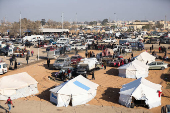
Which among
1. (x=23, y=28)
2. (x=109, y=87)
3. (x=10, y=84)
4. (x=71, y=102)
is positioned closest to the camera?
(x=71, y=102)

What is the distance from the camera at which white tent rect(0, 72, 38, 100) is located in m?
18.2

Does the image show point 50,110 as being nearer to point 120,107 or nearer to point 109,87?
point 120,107

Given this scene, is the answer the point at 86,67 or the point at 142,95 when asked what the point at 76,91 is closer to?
the point at 142,95

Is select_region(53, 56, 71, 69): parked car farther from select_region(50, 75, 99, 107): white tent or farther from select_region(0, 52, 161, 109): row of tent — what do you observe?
select_region(50, 75, 99, 107): white tent

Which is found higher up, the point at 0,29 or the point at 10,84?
the point at 0,29

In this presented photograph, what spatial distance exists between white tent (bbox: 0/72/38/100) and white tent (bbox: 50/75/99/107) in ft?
8.56

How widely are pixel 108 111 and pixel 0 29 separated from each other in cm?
7542

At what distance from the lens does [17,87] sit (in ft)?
60.6

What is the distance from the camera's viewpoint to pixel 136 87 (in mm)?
17156

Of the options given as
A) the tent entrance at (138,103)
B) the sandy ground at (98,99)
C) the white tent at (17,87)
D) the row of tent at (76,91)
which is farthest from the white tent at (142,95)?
the white tent at (17,87)

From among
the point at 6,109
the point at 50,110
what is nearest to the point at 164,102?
the point at 50,110

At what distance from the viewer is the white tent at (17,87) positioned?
59.7 feet

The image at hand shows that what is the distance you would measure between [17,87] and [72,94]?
486 centimetres

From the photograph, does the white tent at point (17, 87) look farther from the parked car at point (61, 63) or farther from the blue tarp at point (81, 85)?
the parked car at point (61, 63)
